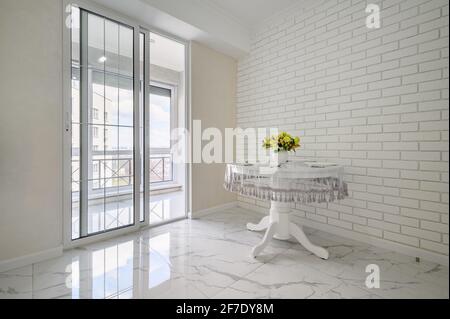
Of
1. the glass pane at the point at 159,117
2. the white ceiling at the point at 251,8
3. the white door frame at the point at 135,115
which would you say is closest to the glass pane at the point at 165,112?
the glass pane at the point at 159,117

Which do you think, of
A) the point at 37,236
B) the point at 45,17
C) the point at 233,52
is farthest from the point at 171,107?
the point at 37,236

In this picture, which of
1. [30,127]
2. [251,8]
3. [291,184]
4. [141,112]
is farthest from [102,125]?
[251,8]

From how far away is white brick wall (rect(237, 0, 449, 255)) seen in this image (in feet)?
6.02

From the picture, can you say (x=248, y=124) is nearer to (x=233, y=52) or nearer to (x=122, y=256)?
(x=233, y=52)

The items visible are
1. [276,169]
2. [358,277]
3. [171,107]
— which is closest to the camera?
[358,277]

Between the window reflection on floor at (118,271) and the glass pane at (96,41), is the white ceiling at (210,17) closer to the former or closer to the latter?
the glass pane at (96,41)

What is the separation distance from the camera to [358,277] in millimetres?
1596

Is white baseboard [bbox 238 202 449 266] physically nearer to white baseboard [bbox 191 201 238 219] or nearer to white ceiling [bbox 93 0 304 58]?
white baseboard [bbox 191 201 238 219]

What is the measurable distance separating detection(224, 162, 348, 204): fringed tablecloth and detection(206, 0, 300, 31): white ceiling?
2107mm

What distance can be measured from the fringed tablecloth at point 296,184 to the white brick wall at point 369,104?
2.07 feet

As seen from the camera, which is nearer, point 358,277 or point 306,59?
point 358,277

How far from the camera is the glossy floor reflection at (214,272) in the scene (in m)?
1.42

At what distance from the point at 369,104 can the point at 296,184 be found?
1.18 metres
